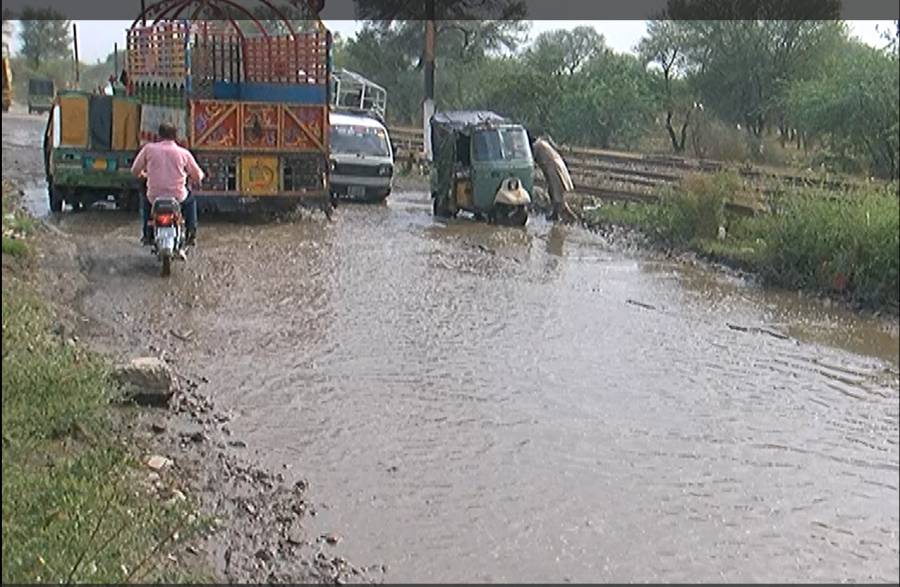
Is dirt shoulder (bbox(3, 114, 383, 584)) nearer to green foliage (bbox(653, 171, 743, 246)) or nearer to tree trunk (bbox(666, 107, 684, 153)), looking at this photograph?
green foliage (bbox(653, 171, 743, 246))

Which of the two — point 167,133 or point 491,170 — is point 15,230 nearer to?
point 167,133

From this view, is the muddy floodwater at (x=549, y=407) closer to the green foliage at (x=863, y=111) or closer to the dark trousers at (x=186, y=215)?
the dark trousers at (x=186, y=215)

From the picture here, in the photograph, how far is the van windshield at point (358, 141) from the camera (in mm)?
19141

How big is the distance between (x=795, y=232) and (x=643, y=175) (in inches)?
369

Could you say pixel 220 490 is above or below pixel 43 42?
below

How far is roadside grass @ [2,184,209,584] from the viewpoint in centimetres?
418

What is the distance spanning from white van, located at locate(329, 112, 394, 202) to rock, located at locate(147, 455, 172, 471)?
44.5 feet

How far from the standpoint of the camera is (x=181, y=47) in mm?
15578

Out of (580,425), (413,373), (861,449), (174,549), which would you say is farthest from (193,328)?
(861,449)

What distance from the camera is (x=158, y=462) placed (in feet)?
18.7

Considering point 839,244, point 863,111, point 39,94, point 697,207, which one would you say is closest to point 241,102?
point 697,207

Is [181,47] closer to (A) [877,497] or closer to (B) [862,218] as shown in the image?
(B) [862,218]

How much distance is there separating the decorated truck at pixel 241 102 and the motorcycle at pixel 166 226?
163 inches

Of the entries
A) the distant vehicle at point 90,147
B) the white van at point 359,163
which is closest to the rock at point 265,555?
the distant vehicle at point 90,147
